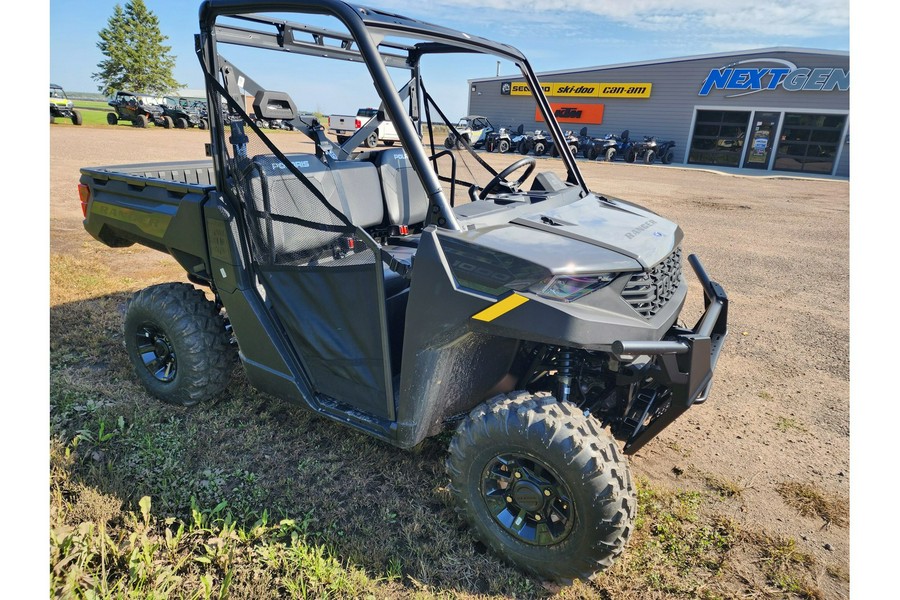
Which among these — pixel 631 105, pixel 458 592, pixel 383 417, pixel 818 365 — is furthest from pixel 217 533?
pixel 631 105

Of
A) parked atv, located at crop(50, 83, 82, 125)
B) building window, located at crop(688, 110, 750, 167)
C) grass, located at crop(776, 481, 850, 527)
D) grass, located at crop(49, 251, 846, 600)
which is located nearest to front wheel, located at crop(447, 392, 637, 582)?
grass, located at crop(49, 251, 846, 600)

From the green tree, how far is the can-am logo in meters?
49.0

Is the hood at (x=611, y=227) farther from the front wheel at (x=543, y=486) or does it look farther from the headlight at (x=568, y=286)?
the front wheel at (x=543, y=486)

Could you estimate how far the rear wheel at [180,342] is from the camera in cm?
311

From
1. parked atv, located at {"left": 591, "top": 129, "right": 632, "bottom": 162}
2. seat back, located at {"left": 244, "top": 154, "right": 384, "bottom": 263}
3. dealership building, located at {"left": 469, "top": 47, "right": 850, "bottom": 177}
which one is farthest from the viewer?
parked atv, located at {"left": 591, "top": 129, "right": 632, "bottom": 162}

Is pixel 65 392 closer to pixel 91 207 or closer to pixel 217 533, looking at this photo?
pixel 91 207

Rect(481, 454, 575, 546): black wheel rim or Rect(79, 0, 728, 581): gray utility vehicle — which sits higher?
Rect(79, 0, 728, 581): gray utility vehicle

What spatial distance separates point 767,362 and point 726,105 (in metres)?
24.0

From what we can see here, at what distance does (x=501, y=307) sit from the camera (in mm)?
1964

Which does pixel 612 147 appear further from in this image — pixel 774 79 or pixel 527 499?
pixel 527 499

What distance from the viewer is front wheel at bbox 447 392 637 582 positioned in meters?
1.98

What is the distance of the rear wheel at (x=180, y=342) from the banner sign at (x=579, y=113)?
2671 cm

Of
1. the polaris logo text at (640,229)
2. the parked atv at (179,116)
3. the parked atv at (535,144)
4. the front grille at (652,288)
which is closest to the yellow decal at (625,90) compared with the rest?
the parked atv at (535,144)

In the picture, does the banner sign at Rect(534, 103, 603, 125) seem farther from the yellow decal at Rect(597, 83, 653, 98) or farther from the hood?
the hood
